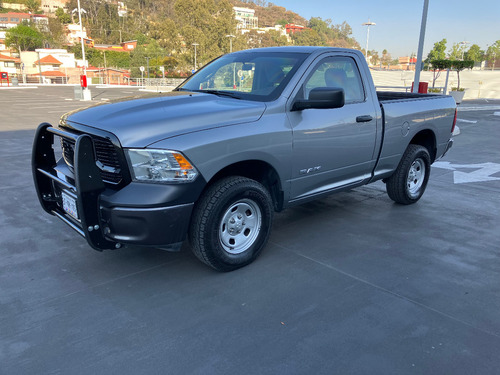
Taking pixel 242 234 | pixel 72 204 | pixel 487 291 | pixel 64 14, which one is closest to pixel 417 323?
pixel 487 291

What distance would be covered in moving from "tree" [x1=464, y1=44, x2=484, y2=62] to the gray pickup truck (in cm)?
9527

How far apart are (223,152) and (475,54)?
106m

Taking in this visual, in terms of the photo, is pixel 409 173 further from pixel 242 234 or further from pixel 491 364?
pixel 491 364

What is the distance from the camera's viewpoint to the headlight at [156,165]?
3.01m

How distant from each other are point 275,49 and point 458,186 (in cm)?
412

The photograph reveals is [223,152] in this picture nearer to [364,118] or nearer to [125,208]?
[125,208]

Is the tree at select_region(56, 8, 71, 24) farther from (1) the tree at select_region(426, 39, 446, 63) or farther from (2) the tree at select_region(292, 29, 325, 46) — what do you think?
(1) the tree at select_region(426, 39, 446, 63)

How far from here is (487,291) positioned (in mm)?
3432

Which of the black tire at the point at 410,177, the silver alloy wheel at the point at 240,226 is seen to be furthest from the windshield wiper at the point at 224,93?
the black tire at the point at 410,177

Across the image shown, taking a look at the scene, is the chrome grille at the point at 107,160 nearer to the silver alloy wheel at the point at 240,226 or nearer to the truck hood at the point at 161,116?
the truck hood at the point at 161,116

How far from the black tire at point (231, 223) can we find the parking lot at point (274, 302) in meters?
0.18

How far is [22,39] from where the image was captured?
329 ft

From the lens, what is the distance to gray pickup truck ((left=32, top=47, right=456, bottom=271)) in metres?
3.04

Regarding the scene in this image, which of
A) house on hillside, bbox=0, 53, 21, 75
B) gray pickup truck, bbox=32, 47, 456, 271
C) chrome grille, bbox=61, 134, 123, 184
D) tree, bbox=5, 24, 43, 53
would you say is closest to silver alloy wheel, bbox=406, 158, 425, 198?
gray pickup truck, bbox=32, 47, 456, 271
